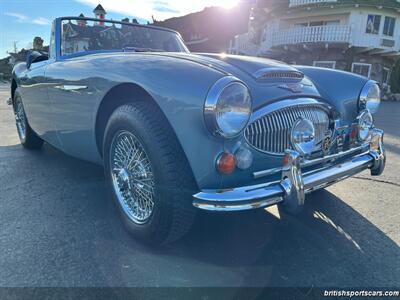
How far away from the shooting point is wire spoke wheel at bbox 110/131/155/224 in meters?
2.12

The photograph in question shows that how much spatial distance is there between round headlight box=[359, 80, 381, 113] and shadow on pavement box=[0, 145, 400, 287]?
84 centimetres

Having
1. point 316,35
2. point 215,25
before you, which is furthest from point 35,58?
point 215,25

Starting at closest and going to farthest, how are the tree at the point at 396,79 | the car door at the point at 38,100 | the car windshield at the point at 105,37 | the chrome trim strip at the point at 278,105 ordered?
the chrome trim strip at the point at 278,105, the car door at the point at 38,100, the car windshield at the point at 105,37, the tree at the point at 396,79

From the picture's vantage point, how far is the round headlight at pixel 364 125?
2.62 meters

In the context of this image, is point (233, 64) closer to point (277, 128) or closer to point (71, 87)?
point (277, 128)

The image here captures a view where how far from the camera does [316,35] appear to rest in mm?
21359

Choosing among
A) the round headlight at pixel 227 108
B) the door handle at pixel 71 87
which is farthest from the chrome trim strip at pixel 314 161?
the door handle at pixel 71 87

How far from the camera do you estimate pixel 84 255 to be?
2047 mm

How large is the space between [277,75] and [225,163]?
2.67 ft

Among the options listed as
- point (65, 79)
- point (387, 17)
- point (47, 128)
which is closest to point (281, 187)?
→ point (65, 79)

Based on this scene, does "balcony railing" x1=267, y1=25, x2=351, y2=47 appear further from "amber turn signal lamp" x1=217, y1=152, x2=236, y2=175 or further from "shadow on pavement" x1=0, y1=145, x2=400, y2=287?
"amber turn signal lamp" x1=217, y1=152, x2=236, y2=175

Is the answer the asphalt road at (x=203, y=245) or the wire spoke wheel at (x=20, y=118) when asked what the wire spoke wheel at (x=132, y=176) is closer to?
the asphalt road at (x=203, y=245)

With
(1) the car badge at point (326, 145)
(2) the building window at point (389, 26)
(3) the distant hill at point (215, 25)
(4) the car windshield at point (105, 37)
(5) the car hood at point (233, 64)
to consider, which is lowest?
(1) the car badge at point (326, 145)

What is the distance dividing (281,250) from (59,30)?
9.55 feet
